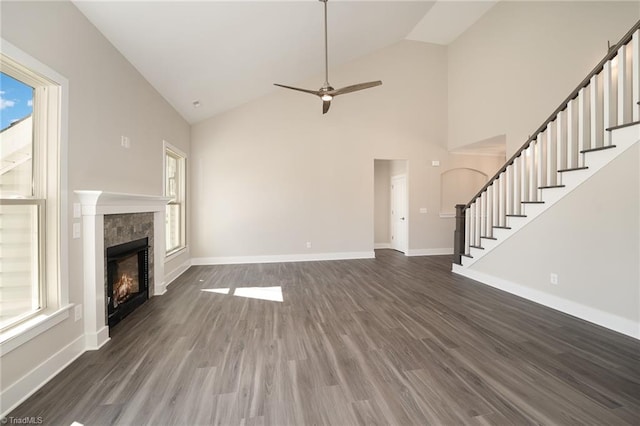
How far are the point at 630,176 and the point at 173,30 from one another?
16.2 feet

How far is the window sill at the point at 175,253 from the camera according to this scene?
166 inches

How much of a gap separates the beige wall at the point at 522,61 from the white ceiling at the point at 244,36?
0.71 metres

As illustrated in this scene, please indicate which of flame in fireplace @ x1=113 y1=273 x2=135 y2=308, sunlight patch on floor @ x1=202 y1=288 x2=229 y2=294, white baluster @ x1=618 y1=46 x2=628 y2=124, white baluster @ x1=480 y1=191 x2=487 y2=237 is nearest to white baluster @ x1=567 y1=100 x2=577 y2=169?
white baluster @ x1=618 y1=46 x2=628 y2=124

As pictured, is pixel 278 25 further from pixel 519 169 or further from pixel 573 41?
pixel 573 41

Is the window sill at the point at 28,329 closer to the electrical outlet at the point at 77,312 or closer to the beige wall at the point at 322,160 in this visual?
the electrical outlet at the point at 77,312

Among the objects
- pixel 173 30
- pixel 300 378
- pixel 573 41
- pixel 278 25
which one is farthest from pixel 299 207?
pixel 573 41

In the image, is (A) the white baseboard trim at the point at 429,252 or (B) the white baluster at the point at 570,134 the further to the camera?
(A) the white baseboard trim at the point at 429,252

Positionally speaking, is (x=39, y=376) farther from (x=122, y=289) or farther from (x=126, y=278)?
(x=126, y=278)

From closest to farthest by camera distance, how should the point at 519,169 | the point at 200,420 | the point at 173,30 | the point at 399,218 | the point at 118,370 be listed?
1. the point at 200,420
2. the point at 118,370
3. the point at 173,30
4. the point at 519,169
5. the point at 399,218

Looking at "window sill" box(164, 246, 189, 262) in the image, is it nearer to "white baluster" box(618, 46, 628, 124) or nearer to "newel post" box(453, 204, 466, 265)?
"newel post" box(453, 204, 466, 265)

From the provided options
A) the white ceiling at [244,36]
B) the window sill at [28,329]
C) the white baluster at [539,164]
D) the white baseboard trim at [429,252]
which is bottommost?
the white baseboard trim at [429,252]

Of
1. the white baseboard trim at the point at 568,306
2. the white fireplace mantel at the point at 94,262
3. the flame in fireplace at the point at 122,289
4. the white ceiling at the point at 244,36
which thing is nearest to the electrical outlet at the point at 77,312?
the white fireplace mantel at the point at 94,262

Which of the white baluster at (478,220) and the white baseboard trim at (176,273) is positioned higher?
the white baluster at (478,220)

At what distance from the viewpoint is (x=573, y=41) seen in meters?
3.92
